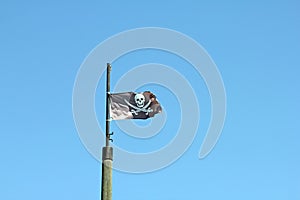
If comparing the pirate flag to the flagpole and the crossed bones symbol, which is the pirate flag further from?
the flagpole

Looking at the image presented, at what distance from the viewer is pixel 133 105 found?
25.6 m

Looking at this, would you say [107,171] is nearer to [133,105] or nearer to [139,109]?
[133,105]

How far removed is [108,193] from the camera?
22.6m

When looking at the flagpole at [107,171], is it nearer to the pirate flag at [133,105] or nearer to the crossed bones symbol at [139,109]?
the pirate flag at [133,105]

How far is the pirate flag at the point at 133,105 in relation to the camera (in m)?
25.3

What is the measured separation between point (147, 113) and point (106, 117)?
6.67 feet

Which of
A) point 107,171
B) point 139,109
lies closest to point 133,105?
point 139,109

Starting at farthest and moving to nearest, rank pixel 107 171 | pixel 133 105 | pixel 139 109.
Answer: pixel 139 109 < pixel 133 105 < pixel 107 171

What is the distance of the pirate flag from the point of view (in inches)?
995

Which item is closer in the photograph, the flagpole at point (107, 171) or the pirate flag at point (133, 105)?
the flagpole at point (107, 171)

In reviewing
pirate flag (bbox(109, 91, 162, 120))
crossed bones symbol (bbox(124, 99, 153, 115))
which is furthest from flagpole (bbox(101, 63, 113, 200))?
crossed bones symbol (bbox(124, 99, 153, 115))

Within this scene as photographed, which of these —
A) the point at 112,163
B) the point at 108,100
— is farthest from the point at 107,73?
the point at 112,163

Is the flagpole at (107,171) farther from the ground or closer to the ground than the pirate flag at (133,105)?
closer to the ground

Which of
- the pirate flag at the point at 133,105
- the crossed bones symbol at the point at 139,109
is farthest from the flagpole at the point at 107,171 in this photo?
the crossed bones symbol at the point at 139,109
